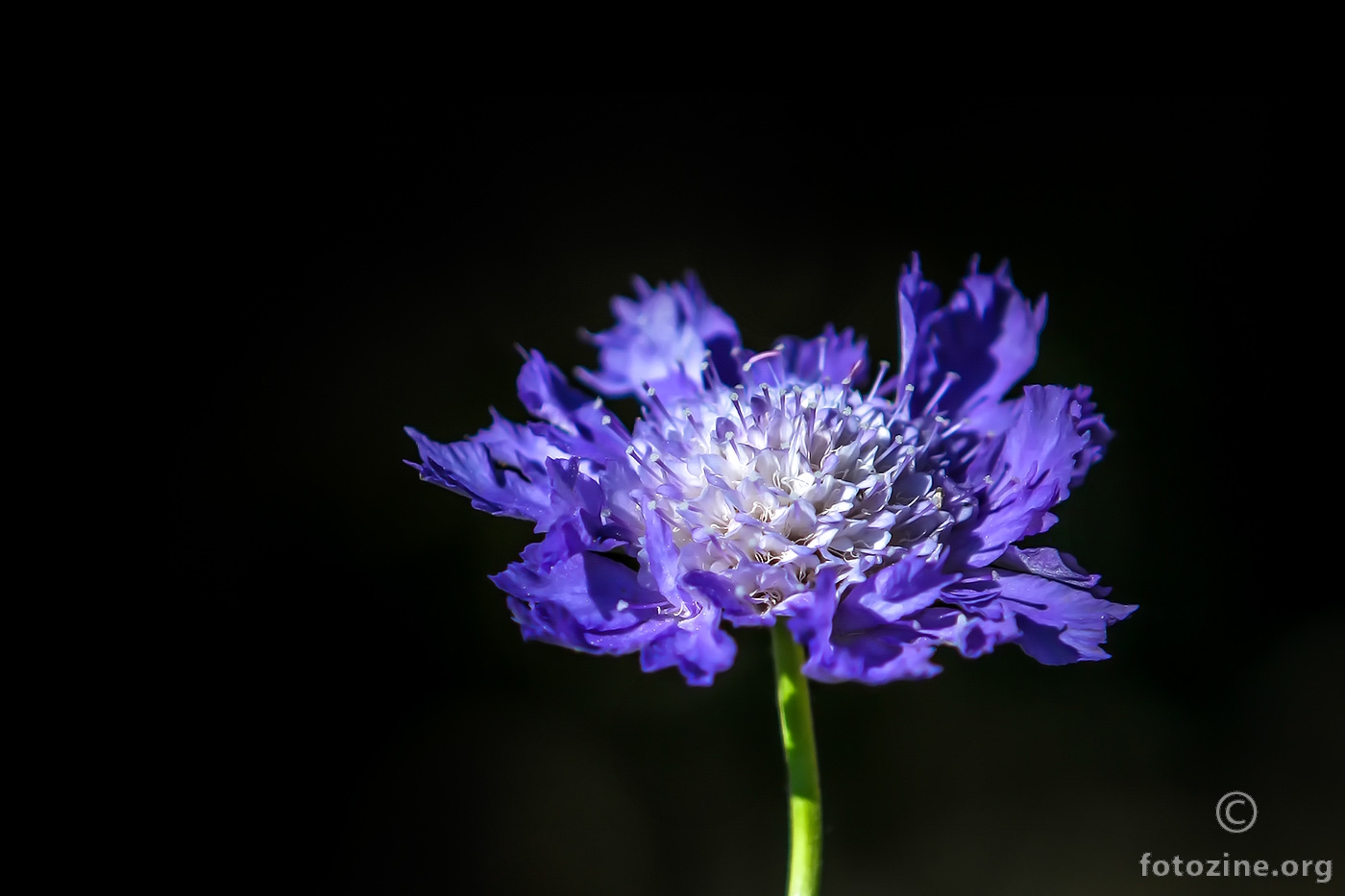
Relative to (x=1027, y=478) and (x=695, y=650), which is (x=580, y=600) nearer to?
(x=695, y=650)

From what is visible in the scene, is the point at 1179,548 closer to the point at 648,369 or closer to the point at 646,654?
the point at 648,369

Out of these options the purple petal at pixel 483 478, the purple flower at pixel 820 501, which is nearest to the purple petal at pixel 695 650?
the purple flower at pixel 820 501

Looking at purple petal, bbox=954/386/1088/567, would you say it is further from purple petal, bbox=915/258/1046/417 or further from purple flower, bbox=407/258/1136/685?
purple petal, bbox=915/258/1046/417

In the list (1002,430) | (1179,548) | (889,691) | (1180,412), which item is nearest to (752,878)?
(889,691)

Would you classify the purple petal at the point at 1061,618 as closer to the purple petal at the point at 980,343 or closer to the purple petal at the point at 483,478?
the purple petal at the point at 980,343

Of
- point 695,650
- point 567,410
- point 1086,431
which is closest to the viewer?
point 695,650

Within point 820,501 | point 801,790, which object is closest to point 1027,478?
point 820,501

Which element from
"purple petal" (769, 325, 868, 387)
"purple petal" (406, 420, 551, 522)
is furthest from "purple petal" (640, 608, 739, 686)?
"purple petal" (769, 325, 868, 387)

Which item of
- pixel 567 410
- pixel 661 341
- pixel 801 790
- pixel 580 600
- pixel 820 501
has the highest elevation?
pixel 661 341
